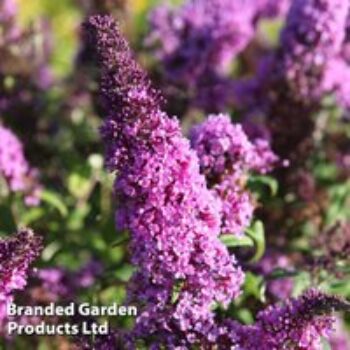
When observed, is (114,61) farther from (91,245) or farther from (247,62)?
(247,62)

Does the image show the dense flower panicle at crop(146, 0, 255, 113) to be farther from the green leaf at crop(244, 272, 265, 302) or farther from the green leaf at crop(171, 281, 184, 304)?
the green leaf at crop(171, 281, 184, 304)

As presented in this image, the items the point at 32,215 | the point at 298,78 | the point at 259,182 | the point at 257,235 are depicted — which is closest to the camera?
the point at 257,235

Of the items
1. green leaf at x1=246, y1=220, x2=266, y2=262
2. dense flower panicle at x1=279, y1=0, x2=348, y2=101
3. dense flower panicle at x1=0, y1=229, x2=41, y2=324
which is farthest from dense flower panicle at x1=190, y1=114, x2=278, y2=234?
dense flower panicle at x1=279, y1=0, x2=348, y2=101

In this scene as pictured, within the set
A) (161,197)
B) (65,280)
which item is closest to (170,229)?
(161,197)

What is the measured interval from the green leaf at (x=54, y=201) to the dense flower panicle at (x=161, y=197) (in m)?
1.41

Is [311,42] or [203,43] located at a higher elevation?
[203,43]

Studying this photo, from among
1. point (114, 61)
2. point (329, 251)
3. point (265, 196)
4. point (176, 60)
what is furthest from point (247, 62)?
point (114, 61)

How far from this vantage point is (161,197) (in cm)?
291

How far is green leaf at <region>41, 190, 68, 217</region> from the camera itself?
14.6ft

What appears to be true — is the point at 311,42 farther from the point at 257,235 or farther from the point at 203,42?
the point at 257,235

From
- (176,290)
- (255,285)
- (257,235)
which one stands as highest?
(257,235)

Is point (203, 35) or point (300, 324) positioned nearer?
point (300, 324)

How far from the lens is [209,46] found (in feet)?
16.2

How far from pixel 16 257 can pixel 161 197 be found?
1.51 ft
